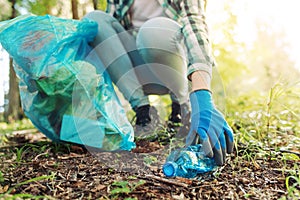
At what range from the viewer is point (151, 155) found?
1.23 meters

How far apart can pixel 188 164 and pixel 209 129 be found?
0.15 m

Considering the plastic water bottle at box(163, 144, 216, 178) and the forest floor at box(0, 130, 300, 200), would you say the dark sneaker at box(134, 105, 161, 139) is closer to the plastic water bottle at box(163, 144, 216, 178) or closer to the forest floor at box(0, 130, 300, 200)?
the forest floor at box(0, 130, 300, 200)

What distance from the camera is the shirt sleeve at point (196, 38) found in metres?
1.18

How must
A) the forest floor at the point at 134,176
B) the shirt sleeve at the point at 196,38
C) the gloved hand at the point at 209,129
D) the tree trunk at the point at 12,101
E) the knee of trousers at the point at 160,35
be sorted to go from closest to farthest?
the forest floor at the point at 134,176 → the gloved hand at the point at 209,129 → the shirt sleeve at the point at 196,38 → the knee of trousers at the point at 160,35 → the tree trunk at the point at 12,101

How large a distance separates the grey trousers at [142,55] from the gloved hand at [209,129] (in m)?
0.43

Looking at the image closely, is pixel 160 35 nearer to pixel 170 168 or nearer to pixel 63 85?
pixel 63 85

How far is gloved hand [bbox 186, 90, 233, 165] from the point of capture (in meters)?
1.00

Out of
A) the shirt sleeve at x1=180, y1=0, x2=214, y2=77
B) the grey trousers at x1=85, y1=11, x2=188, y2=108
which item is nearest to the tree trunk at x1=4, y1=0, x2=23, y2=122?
the grey trousers at x1=85, y1=11, x2=188, y2=108

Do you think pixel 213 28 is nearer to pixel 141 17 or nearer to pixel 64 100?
pixel 141 17

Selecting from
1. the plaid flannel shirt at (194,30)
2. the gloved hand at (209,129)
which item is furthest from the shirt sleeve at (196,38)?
the gloved hand at (209,129)

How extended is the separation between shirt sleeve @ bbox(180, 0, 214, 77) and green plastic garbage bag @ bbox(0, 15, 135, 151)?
0.36 meters

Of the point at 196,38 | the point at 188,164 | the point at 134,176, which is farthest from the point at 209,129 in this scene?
the point at 196,38

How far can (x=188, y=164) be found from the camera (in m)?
0.95

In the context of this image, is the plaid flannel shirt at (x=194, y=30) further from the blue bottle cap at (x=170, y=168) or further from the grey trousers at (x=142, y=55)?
the blue bottle cap at (x=170, y=168)
